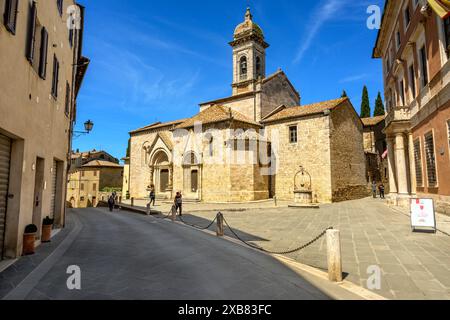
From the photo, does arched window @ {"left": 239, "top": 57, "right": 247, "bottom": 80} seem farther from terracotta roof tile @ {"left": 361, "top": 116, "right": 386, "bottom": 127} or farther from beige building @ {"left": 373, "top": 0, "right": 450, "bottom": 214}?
terracotta roof tile @ {"left": 361, "top": 116, "right": 386, "bottom": 127}

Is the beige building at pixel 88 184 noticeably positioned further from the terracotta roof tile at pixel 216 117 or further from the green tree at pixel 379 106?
the green tree at pixel 379 106

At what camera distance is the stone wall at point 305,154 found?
72.8ft

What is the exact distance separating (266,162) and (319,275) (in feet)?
66.7

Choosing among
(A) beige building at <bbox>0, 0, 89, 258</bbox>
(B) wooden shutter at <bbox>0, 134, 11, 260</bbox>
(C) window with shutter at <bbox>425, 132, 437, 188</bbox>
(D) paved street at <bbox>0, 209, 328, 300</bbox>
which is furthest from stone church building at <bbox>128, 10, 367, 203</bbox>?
(B) wooden shutter at <bbox>0, 134, 11, 260</bbox>

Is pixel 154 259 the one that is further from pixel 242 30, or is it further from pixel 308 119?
pixel 242 30

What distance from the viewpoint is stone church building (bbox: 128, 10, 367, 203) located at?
22625mm

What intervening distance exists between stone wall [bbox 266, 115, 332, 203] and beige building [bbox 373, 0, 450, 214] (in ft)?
16.5

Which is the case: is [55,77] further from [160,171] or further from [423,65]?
[160,171]

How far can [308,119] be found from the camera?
76.7 ft

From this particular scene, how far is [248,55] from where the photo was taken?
31844 mm

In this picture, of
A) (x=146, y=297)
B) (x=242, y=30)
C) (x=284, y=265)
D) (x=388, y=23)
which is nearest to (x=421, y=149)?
(x=388, y=23)

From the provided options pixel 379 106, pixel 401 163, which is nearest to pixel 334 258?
pixel 401 163

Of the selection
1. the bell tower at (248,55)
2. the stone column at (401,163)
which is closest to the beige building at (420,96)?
the stone column at (401,163)

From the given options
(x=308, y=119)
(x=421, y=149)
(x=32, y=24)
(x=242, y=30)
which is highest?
(x=242, y=30)
